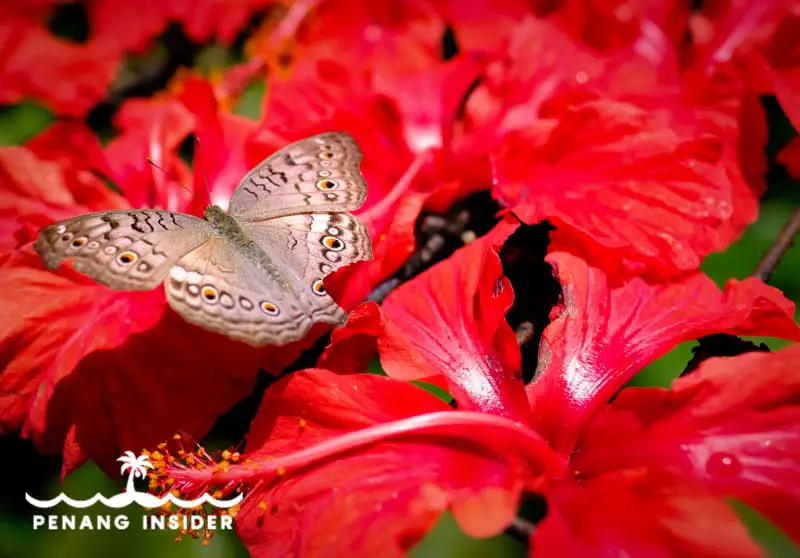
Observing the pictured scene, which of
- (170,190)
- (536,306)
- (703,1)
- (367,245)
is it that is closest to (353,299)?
(367,245)

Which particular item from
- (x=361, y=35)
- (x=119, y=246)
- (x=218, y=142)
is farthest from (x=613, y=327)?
(x=361, y=35)

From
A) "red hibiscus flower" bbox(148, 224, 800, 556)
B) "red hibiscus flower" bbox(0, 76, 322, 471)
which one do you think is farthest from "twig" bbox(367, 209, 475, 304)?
"red hibiscus flower" bbox(0, 76, 322, 471)

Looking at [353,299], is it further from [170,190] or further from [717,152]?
[717,152]

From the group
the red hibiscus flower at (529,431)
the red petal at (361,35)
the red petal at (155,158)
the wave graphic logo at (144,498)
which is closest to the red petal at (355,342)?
the red hibiscus flower at (529,431)

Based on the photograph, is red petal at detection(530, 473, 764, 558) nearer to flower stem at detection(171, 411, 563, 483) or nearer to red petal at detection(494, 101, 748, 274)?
flower stem at detection(171, 411, 563, 483)

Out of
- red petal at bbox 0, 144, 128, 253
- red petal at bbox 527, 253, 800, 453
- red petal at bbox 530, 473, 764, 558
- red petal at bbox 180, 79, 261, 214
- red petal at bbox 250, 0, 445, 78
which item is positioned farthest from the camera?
red petal at bbox 250, 0, 445, 78

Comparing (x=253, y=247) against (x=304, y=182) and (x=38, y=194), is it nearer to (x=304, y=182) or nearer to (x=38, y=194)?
(x=304, y=182)

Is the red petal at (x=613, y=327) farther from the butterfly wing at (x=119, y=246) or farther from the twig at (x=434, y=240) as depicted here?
the butterfly wing at (x=119, y=246)
